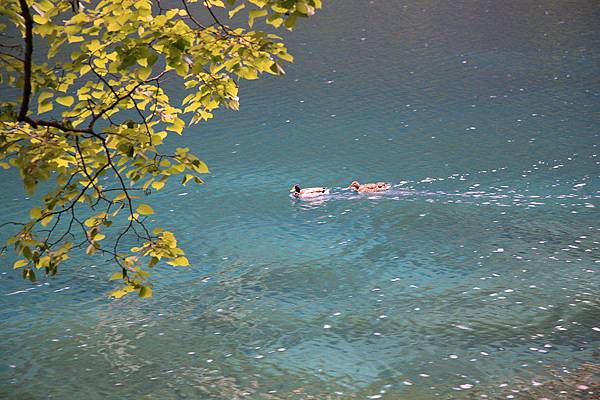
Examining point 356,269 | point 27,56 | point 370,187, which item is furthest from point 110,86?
point 370,187

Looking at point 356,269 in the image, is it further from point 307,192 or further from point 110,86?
point 110,86

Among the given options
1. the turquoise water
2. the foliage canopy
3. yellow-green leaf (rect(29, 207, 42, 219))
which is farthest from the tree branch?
the turquoise water

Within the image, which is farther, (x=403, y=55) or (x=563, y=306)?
(x=403, y=55)

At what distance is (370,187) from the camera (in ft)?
56.8

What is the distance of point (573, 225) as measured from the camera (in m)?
14.9

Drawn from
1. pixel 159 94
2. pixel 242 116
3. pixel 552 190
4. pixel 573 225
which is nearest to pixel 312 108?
pixel 242 116

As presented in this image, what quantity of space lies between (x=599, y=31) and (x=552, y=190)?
2093 centimetres

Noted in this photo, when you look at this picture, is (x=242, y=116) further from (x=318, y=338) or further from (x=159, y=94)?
(x=159, y=94)

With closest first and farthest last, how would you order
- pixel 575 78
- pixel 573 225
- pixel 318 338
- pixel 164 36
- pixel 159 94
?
pixel 164 36, pixel 159 94, pixel 318 338, pixel 573 225, pixel 575 78

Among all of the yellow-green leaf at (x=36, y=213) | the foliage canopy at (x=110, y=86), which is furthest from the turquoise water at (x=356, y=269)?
the yellow-green leaf at (x=36, y=213)

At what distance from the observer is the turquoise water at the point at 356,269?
413 inches

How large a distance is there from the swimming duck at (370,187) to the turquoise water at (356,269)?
259 mm

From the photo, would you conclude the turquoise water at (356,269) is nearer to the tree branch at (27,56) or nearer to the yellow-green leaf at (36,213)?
the yellow-green leaf at (36,213)

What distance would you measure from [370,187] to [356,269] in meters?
3.89
